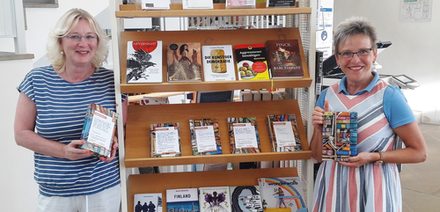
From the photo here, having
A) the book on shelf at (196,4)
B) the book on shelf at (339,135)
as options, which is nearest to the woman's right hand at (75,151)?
the book on shelf at (196,4)

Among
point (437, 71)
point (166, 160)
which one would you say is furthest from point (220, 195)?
point (437, 71)

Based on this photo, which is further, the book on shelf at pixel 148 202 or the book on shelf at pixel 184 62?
the book on shelf at pixel 148 202

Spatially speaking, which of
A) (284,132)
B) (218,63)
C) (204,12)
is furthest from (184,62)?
(284,132)

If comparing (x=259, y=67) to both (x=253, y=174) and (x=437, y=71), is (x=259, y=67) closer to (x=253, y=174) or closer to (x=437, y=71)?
(x=253, y=174)

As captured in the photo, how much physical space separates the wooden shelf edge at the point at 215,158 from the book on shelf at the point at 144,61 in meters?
0.39

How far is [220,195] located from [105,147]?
710mm

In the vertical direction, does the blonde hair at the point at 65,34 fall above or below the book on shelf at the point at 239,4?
below

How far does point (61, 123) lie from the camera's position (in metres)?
1.93

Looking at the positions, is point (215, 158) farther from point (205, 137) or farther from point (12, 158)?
point (12, 158)

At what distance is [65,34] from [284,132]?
3.81 feet

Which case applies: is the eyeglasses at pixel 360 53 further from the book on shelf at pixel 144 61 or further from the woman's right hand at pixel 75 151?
the woman's right hand at pixel 75 151

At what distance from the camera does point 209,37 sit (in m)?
2.24

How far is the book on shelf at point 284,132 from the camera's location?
2162 mm

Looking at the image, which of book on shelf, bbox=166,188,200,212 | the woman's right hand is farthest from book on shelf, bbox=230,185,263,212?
the woman's right hand
